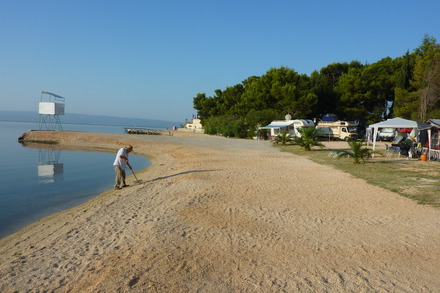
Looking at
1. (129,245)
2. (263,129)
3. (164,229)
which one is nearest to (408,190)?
(164,229)

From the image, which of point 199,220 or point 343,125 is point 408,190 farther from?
point 343,125

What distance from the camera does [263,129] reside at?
1283 inches

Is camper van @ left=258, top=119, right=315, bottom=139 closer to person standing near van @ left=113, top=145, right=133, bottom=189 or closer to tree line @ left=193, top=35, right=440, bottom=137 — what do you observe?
tree line @ left=193, top=35, right=440, bottom=137

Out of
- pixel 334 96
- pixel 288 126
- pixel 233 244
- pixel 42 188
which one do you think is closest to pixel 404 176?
pixel 233 244

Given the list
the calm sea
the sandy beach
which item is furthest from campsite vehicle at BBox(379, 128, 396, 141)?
the calm sea

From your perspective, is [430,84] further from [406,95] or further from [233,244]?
[233,244]

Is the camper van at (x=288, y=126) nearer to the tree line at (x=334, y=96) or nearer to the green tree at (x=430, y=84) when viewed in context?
the tree line at (x=334, y=96)

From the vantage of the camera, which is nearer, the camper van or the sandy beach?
the sandy beach

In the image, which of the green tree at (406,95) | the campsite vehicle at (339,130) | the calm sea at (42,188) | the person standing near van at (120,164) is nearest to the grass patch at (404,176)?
the person standing near van at (120,164)

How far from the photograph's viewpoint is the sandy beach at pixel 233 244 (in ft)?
11.7

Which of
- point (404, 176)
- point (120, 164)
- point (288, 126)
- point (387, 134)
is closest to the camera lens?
point (120, 164)

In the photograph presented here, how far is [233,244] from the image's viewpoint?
4645mm

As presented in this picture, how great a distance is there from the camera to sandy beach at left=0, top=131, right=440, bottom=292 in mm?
3568

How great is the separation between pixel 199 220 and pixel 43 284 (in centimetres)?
278
